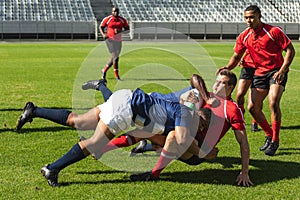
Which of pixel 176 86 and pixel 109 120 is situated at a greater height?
pixel 109 120

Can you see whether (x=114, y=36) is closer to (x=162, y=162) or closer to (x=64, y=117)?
(x=64, y=117)

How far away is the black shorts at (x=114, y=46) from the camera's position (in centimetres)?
1582

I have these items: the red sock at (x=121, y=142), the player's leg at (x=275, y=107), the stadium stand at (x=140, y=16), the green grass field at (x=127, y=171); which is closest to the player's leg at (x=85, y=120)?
the red sock at (x=121, y=142)

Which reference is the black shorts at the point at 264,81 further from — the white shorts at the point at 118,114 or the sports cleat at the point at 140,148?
the white shorts at the point at 118,114

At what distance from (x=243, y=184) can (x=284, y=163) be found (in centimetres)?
124

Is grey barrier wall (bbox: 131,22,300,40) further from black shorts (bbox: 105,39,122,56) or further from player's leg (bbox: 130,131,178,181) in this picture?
player's leg (bbox: 130,131,178,181)

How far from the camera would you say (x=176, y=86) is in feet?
48.6

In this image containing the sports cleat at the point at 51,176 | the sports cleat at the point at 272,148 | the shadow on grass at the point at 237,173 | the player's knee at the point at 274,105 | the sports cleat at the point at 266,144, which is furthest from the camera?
the player's knee at the point at 274,105

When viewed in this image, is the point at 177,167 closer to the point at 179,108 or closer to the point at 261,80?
the point at 179,108

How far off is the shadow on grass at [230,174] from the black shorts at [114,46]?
987cm

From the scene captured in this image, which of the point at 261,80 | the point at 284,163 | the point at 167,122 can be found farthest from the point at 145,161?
the point at 261,80

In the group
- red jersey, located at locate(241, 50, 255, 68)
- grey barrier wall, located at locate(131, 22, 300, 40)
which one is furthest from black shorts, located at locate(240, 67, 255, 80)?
grey barrier wall, located at locate(131, 22, 300, 40)

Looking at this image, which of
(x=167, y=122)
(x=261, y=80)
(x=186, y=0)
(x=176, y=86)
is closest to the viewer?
(x=167, y=122)

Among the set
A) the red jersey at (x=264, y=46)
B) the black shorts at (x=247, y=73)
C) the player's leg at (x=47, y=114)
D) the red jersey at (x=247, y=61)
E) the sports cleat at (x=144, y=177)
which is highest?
the red jersey at (x=264, y=46)
